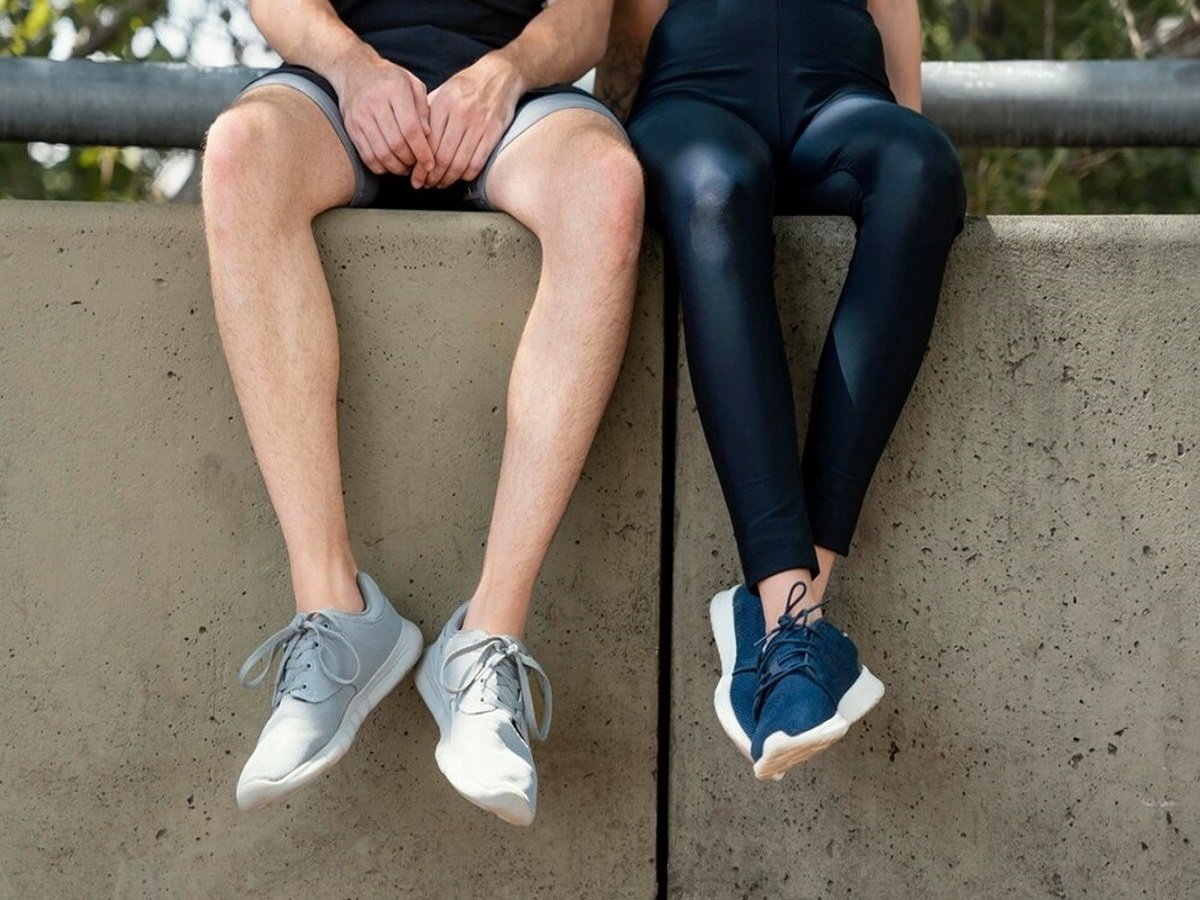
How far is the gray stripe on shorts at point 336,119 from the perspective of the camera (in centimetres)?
230

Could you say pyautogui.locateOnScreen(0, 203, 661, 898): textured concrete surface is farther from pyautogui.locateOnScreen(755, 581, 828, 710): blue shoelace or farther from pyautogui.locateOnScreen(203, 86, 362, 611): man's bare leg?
pyautogui.locateOnScreen(755, 581, 828, 710): blue shoelace

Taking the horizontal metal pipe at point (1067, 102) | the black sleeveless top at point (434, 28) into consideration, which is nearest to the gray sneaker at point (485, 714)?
the black sleeveless top at point (434, 28)

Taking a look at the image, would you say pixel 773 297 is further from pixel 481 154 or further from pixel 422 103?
pixel 422 103

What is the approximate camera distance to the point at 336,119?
90.7 inches

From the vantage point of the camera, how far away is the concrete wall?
2.31 metres

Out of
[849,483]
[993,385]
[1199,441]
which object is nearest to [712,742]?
[849,483]

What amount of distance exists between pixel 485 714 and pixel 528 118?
928 mm

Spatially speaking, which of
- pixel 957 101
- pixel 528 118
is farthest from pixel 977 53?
pixel 528 118

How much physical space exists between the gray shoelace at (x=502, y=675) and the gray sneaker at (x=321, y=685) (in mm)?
102

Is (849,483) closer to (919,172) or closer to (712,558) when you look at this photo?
(712,558)

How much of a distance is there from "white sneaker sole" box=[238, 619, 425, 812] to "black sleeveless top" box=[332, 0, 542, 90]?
0.93m

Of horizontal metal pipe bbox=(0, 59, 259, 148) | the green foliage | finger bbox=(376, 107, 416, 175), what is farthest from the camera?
the green foliage

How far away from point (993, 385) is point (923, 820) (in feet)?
2.26

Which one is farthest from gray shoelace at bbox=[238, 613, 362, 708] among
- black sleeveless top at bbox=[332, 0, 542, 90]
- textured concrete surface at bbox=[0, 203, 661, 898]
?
black sleeveless top at bbox=[332, 0, 542, 90]
